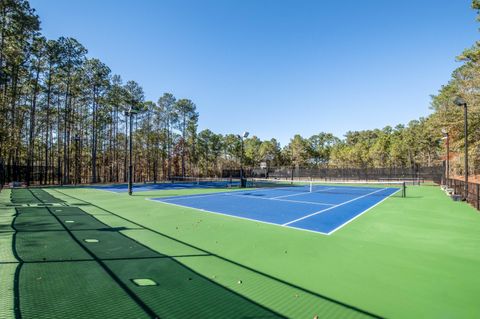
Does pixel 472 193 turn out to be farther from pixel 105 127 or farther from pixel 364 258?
pixel 105 127

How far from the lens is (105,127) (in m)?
41.2

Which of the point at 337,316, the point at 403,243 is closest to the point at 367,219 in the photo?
the point at 403,243

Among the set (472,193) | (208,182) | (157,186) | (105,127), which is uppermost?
(105,127)

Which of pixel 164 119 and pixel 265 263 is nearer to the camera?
pixel 265 263

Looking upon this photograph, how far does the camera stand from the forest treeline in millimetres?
22016

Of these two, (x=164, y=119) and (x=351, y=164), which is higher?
(x=164, y=119)

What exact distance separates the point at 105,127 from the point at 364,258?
43.6 m

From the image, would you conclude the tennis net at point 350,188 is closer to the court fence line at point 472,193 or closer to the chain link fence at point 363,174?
the court fence line at point 472,193

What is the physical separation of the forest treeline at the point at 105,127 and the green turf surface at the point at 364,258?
17563mm

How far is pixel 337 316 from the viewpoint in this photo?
9.85 feet

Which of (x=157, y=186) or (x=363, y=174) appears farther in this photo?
(x=363, y=174)

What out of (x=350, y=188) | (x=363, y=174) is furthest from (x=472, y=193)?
(x=363, y=174)

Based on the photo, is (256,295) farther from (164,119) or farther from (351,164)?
(351,164)

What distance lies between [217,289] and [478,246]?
5.99 meters
